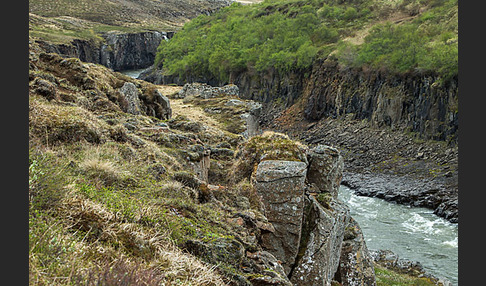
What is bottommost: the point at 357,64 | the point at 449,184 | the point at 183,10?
the point at 449,184

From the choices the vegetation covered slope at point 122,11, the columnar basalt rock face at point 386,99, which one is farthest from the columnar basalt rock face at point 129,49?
the columnar basalt rock face at point 386,99

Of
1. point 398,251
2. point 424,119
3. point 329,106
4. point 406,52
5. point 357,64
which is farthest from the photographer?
point 329,106

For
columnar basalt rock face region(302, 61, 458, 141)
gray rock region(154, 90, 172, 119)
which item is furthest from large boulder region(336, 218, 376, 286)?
columnar basalt rock face region(302, 61, 458, 141)

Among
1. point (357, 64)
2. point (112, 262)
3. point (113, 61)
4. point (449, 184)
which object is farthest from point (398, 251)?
point (113, 61)

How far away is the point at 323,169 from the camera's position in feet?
39.1

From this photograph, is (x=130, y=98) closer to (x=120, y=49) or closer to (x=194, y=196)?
(x=194, y=196)

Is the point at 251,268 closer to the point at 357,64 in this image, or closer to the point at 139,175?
the point at 139,175

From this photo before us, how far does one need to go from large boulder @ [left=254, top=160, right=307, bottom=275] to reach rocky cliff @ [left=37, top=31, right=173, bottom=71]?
76782 mm

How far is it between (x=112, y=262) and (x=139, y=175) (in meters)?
3.49

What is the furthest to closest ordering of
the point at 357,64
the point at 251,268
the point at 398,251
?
the point at 357,64 → the point at 398,251 → the point at 251,268

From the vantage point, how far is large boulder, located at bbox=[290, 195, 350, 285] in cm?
936

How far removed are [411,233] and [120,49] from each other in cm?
9687

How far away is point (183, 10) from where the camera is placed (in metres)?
185

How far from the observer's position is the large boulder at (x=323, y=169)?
11852mm
